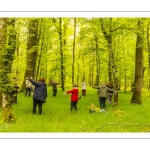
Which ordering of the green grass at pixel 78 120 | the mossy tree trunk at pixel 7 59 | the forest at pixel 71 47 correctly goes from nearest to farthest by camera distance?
the green grass at pixel 78 120
the mossy tree trunk at pixel 7 59
the forest at pixel 71 47

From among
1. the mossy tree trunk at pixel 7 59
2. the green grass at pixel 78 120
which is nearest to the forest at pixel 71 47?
the mossy tree trunk at pixel 7 59

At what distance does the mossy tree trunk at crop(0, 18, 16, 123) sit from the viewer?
10992 millimetres

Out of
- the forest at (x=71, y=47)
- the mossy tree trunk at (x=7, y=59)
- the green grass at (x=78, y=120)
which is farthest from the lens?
the forest at (x=71, y=47)

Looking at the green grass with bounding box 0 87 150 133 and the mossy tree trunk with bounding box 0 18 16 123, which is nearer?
the green grass with bounding box 0 87 150 133

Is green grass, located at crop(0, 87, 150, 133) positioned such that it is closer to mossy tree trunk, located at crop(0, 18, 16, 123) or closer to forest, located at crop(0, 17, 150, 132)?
mossy tree trunk, located at crop(0, 18, 16, 123)

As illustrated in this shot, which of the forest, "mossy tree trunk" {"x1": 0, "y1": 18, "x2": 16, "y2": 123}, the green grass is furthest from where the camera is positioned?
the forest

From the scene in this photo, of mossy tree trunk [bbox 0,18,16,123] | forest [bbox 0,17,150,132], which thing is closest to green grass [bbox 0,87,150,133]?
mossy tree trunk [bbox 0,18,16,123]

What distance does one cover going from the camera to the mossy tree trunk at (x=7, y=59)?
11.0 meters

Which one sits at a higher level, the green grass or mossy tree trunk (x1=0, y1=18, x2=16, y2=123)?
mossy tree trunk (x1=0, y1=18, x2=16, y2=123)

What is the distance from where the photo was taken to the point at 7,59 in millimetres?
11055

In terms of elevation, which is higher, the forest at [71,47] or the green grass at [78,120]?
the forest at [71,47]

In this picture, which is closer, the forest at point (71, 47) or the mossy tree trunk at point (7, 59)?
the mossy tree trunk at point (7, 59)

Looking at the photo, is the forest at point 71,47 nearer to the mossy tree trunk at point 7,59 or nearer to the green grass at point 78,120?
the mossy tree trunk at point 7,59
